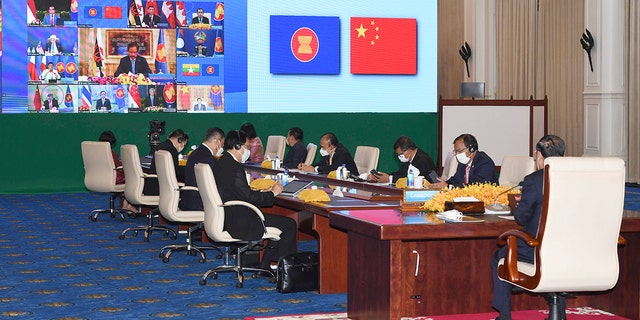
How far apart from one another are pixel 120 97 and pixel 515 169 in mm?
8731

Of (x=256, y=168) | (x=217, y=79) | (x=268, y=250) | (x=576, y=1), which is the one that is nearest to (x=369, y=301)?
(x=268, y=250)

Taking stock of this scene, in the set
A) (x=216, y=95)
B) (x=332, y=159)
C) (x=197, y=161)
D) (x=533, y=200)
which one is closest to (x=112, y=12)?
(x=216, y=95)

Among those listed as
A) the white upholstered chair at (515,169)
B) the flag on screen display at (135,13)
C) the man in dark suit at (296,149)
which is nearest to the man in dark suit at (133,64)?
the flag on screen display at (135,13)

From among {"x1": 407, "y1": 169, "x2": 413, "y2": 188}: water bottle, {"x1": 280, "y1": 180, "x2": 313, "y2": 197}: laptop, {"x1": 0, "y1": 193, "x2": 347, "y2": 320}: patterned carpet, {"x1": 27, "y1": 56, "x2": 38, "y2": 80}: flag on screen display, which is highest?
{"x1": 27, "y1": 56, "x2": 38, "y2": 80}: flag on screen display

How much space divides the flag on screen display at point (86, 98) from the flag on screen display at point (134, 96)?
65 centimetres

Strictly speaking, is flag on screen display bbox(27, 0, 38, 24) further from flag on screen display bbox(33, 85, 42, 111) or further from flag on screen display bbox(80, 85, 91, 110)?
flag on screen display bbox(80, 85, 91, 110)

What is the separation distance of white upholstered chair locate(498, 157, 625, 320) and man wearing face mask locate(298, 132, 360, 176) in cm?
558

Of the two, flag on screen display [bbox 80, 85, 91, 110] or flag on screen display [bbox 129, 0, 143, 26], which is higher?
flag on screen display [bbox 129, 0, 143, 26]

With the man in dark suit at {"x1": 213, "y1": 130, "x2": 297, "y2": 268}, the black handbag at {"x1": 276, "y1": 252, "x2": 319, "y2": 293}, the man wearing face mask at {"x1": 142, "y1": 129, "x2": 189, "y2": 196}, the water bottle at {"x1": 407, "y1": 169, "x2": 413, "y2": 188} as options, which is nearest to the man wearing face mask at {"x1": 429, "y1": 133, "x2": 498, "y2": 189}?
the water bottle at {"x1": 407, "y1": 169, "x2": 413, "y2": 188}

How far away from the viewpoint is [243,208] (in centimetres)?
740

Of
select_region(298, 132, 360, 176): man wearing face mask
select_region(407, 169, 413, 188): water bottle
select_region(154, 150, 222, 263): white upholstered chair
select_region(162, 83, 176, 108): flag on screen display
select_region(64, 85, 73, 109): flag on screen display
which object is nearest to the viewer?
select_region(407, 169, 413, 188): water bottle

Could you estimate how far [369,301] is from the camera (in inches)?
234

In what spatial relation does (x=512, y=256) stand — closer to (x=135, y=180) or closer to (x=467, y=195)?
(x=467, y=195)

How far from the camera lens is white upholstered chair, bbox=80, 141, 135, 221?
11.6 m
